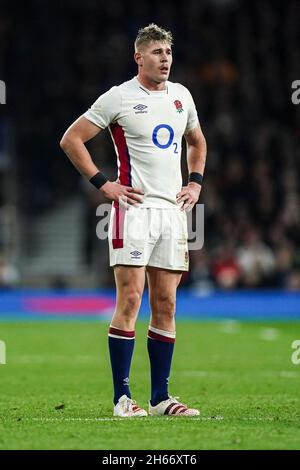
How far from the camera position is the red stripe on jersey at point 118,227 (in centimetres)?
805

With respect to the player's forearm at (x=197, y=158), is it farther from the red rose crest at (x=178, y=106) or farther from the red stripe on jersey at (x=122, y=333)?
the red stripe on jersey at (x=122, y=333)

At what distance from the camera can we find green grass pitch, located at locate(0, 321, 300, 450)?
6859 mm

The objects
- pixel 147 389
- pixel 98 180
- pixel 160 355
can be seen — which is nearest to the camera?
pixel 98 180

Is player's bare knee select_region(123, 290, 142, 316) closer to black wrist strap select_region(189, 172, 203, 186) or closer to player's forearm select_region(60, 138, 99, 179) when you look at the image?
player's forearm select_region(60, 138, 99, 179)

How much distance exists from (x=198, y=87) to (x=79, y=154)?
16.9 m

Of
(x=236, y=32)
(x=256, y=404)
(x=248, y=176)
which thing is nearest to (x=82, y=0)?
(x=236, y=32)

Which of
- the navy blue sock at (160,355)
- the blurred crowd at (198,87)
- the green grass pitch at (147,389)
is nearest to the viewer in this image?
the green grass pitch at (147,389)

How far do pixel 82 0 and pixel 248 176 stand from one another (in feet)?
19.5

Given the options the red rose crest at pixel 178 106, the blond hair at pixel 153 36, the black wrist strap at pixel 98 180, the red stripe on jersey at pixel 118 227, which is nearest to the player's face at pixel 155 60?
the blond hair at pixel 153 36

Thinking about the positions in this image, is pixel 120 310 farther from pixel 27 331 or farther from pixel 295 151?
pixel 295 151

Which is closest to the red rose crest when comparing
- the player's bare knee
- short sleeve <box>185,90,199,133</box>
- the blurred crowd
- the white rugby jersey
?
the white rugby jersey

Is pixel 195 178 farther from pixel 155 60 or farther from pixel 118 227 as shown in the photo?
pixel 155 60

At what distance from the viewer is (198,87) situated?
24.7 meters

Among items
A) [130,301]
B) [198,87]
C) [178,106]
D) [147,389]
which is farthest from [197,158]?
[198,87]
